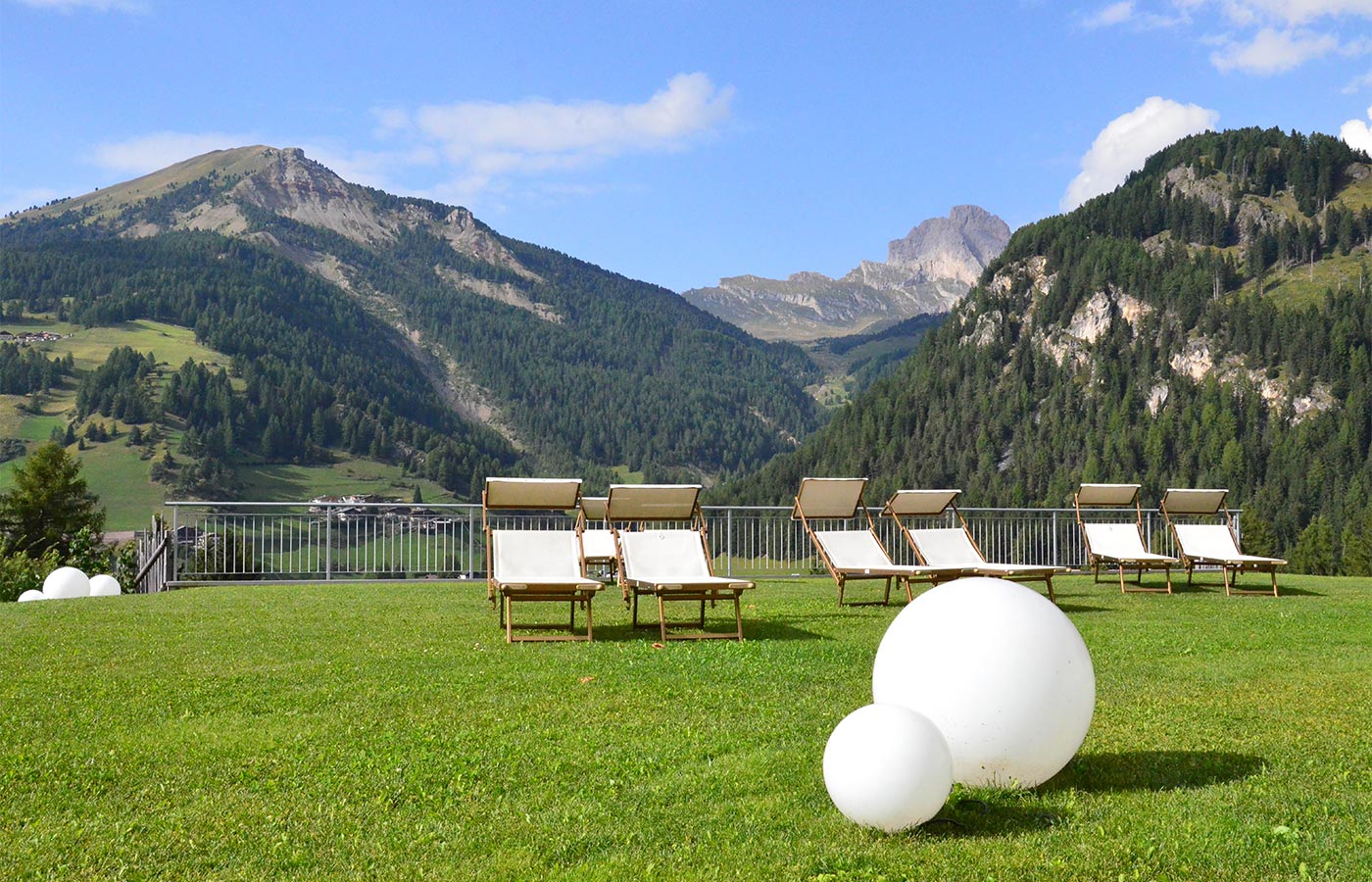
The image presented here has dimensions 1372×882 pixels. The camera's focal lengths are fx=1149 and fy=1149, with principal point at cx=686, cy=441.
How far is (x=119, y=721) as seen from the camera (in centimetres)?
580

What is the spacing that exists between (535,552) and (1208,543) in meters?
9.79

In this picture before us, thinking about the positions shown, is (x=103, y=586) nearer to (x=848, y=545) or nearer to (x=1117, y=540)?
(x=848, y=545)

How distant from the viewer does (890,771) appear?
148 inches

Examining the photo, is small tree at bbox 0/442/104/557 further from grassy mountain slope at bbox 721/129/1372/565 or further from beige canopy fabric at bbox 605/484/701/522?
grassy mountain slope at bbox 721/129/1372/565

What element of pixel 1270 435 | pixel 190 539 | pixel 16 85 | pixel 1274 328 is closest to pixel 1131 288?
pixel 1274 328

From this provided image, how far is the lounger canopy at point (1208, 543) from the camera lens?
1471cm

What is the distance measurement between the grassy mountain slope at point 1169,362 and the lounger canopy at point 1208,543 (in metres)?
84.5

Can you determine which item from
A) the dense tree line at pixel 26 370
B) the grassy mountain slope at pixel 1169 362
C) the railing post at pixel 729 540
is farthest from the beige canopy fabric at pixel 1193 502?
the dense tree line at pixel 26 370

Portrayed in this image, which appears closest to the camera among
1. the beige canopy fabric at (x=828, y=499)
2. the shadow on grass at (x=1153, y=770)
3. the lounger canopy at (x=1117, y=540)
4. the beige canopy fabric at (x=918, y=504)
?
the shadow on grass at (x=1153, y=770)

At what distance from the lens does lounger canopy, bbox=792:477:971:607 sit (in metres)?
11.9

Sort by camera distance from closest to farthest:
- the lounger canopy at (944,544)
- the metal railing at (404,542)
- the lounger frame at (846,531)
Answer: the lounger frame at (846,531)
the lounger canopy at (944,544)
the metal railing at (404,542)

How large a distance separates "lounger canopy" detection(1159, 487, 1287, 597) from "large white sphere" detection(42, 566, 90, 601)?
47.8 feet

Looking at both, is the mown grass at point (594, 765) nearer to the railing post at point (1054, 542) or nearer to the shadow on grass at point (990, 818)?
the shadow on grass at point (990, 818)

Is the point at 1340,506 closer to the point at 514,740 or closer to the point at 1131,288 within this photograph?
the point at 1131,288
